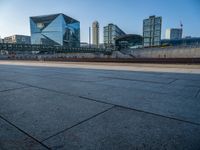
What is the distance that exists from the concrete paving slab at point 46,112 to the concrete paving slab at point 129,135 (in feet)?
0.85

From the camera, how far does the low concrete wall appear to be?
31.3 metres

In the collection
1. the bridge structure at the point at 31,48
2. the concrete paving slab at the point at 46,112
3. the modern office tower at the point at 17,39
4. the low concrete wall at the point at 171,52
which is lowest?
the concrete paving slab at the point at 46,112

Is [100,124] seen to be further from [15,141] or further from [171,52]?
[171,52]

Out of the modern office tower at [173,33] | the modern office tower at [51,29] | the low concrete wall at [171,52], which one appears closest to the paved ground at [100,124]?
the low concrete wall at [171,52]

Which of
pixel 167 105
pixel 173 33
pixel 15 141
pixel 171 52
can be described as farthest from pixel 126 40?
pixel 173 33

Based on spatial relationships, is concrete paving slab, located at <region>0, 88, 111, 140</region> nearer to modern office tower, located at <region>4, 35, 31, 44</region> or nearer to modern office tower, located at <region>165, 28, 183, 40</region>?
modern office tower, located at <region>4, 35, 31, 44</region>

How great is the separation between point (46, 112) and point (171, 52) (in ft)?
122

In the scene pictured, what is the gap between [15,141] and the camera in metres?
1.89

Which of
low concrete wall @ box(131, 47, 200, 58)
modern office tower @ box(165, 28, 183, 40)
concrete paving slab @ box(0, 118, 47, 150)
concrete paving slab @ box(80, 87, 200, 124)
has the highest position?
modern office tower @ box(165, 28, 183, 40)

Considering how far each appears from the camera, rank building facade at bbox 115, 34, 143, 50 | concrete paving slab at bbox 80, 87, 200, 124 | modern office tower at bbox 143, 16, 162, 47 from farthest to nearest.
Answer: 1. modern office tower at bbox 143, 16, 162, 47
2. building facade at bbox 115, 34, 143, 50
3. concrete paving slab at bbox 80, 87, 200, 124

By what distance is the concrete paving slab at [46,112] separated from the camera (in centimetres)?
225

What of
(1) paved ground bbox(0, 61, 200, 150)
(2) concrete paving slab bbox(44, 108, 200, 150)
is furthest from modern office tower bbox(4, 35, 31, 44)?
(2) concrete paving slab bbox(44, 108, 200, 150)

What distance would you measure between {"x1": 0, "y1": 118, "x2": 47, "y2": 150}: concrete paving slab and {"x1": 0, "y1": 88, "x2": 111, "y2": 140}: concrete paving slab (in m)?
0.10

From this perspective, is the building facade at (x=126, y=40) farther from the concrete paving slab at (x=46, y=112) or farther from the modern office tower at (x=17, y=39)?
the modern office tower at (x=17, y=39)
